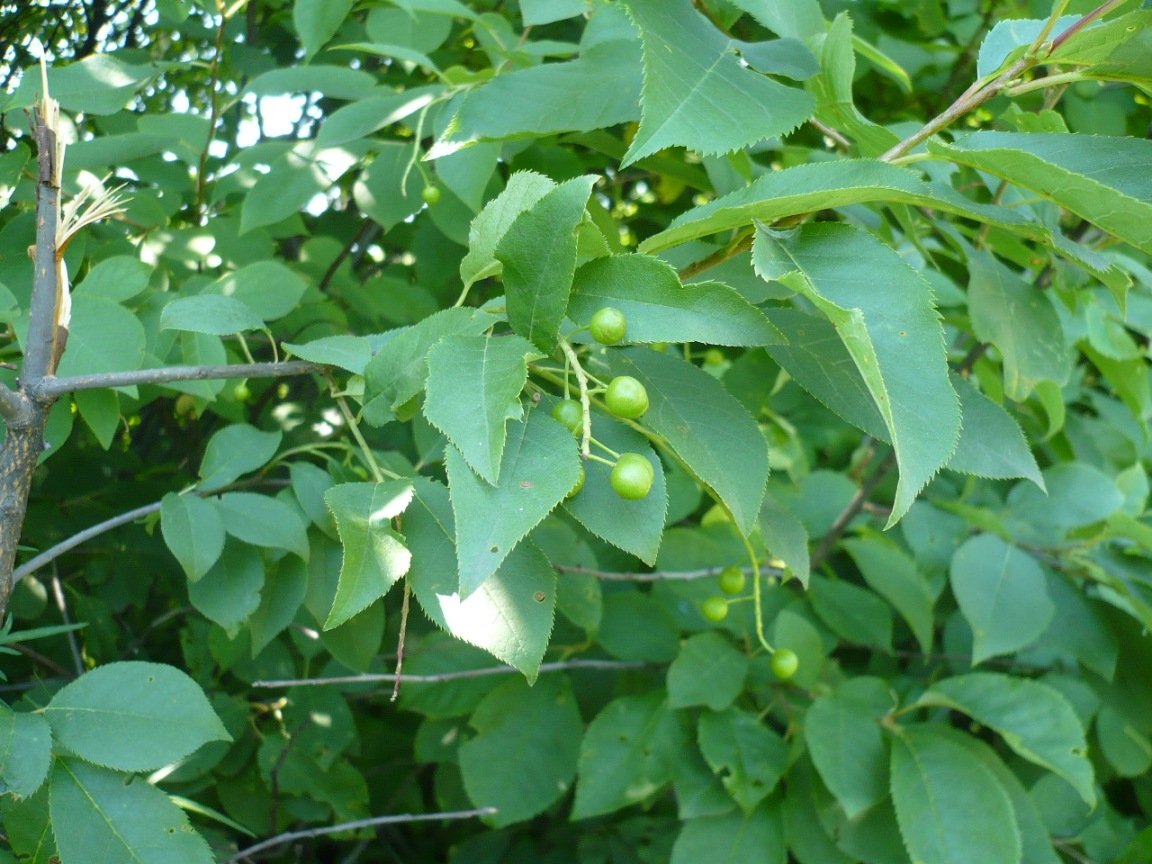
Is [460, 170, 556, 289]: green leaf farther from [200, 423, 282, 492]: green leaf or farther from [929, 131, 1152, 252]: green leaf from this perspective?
[200, 423, 282, 492]: green leaf

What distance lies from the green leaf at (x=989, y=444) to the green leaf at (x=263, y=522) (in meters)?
0.74

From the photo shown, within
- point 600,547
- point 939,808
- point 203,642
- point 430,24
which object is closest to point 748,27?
point 430,24

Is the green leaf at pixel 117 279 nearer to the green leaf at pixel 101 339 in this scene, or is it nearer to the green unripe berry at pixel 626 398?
the green leaf at pixel 101 339

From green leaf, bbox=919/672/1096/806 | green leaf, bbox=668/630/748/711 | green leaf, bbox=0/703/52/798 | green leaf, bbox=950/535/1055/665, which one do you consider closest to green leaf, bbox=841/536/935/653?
green leaf, bbox=950/535/1055/665

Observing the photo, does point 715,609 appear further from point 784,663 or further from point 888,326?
point 888,326

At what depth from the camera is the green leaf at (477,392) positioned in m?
0.66

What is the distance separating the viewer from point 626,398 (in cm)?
76

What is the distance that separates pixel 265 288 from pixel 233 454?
0.30 metres

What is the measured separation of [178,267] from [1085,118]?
2.00m

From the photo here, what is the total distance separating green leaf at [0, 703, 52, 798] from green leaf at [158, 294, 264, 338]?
16.4 inches

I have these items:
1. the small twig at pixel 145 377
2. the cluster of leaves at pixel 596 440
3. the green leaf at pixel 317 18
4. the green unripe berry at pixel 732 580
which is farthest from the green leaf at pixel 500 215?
the green unripe berry at pixel 732 580

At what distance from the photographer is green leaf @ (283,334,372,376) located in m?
0.85

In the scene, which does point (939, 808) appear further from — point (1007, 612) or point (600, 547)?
point (600, 547)

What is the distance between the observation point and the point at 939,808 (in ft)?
4.56
